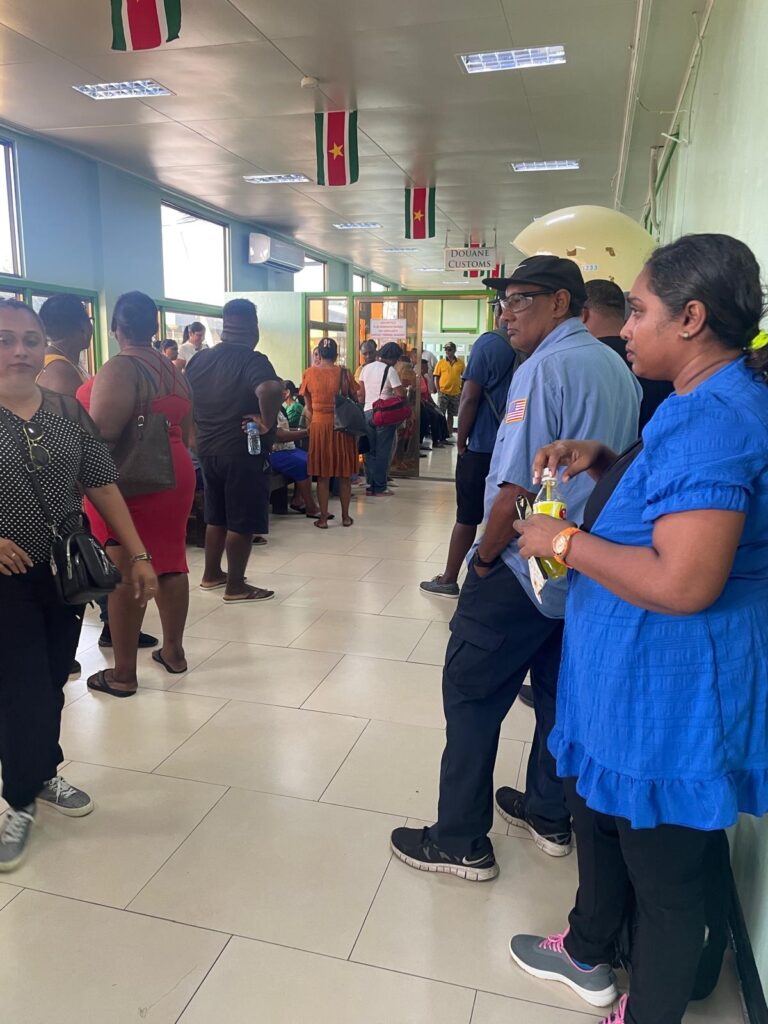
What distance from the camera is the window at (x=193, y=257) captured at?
9.67m

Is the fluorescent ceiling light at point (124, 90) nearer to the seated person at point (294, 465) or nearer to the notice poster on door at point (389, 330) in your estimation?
the seated person at point (294, 465)

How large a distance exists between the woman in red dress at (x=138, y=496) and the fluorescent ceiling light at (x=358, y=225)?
8.98m

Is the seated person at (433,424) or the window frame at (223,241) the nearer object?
the window frame at (223,241)

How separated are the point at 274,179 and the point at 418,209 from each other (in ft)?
5.81

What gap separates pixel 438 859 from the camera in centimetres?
199

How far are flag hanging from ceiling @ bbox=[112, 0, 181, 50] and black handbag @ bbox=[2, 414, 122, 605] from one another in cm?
224

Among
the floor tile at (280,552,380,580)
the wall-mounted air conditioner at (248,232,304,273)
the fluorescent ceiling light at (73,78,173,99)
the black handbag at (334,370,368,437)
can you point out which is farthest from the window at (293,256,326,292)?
the floor tile at (280,552,380,580)

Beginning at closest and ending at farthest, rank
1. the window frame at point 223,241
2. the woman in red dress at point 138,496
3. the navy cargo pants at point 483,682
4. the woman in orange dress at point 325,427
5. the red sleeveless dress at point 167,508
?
the navy cargo pants at point 483,682 < the woman in red dress at point 138,496 < the red sleeveless dress at point 167,508 < the woman in orange dress at point 325,427 < the window frame at point 223,241

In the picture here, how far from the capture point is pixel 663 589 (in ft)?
Result: 3.48

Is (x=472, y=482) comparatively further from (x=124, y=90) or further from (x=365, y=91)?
(x=124, y=90)

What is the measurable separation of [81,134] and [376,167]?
2954 mm

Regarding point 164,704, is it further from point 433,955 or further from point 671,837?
point 671,837

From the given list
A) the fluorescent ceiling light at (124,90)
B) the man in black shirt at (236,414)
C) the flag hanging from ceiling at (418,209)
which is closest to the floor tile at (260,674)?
the man in black shirt at (236,414)

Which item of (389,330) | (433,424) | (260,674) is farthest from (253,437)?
(433,424)
